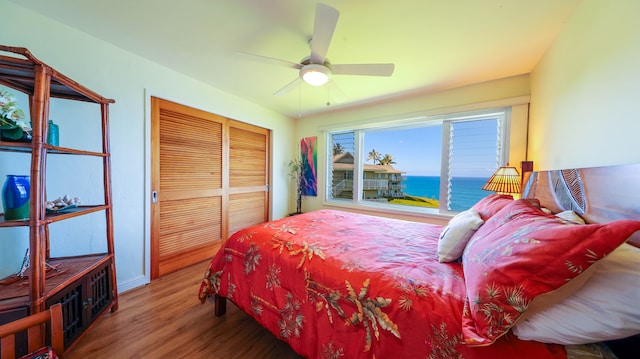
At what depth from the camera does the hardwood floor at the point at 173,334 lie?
136 cm

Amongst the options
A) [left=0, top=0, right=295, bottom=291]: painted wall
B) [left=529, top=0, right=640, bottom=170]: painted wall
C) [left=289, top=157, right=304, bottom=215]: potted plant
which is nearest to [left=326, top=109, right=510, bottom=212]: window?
[left=289, top=157, right=304, bottom=215]: potted plant

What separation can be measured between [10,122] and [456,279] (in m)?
2.47

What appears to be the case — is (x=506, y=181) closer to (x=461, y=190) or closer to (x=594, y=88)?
(x=461, y=190)

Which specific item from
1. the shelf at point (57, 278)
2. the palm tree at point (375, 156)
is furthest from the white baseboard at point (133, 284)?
the palm tree at point (375, 156)

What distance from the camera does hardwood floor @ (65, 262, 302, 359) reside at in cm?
136

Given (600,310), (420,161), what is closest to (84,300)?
(600,310)

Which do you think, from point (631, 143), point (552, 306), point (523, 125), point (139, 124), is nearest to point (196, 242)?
point (139, 124)

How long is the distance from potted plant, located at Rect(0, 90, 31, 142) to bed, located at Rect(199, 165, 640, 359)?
1348 mm

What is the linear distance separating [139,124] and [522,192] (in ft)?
13.2

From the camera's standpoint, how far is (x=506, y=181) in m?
2.04

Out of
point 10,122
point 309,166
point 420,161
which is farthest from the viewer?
point 309,166

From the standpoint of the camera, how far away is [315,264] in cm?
121

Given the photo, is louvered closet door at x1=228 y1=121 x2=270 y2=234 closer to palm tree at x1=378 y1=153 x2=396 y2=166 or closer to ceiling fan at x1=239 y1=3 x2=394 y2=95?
ceiling fan at x1=239 y1=3 x2=394 y2=95

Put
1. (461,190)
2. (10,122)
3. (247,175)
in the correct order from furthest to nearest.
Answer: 1. (247,175)
2. (461,190)
3. (10,122)
